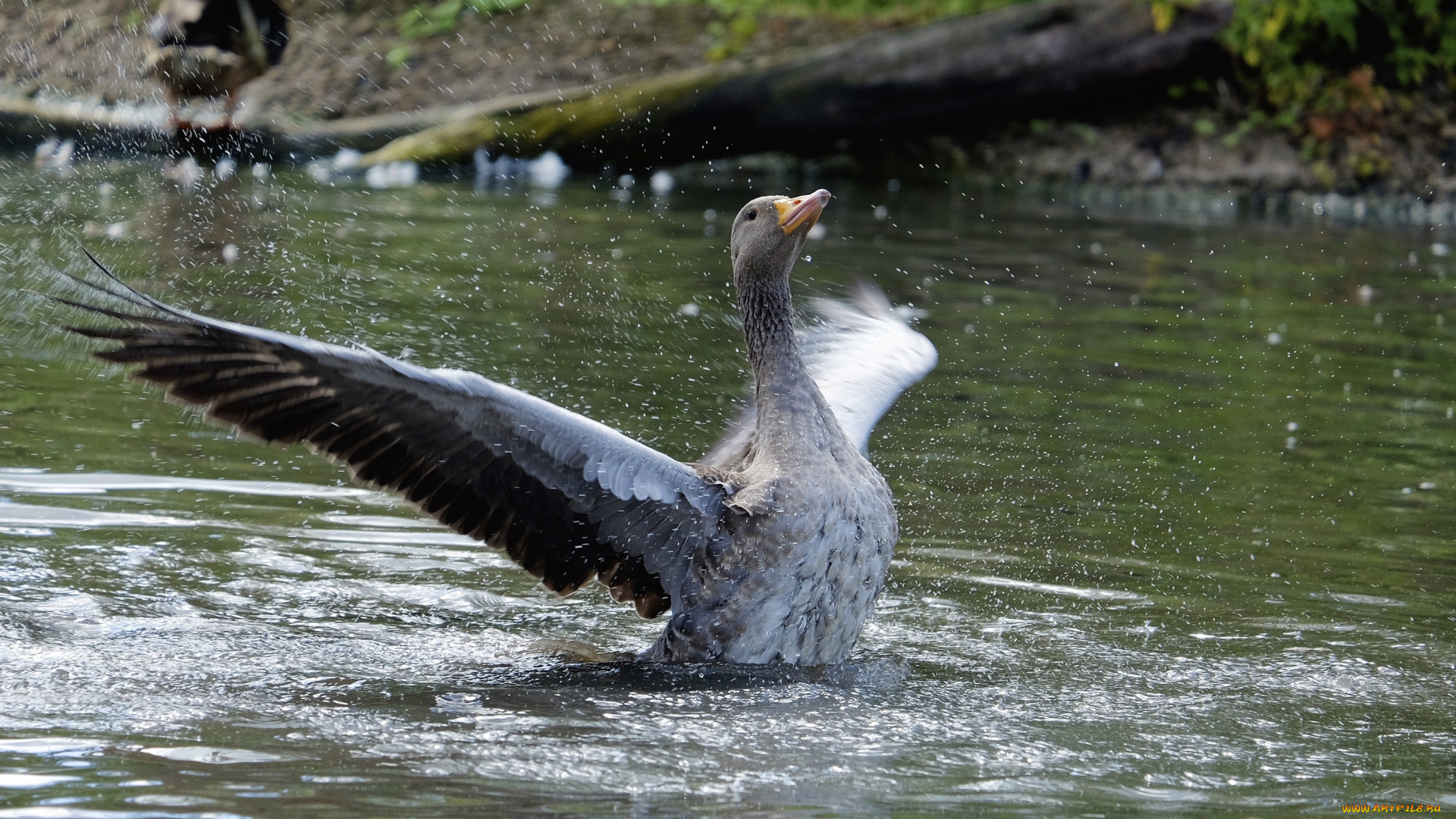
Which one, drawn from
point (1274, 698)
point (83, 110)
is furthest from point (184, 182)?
point (1274, 698)

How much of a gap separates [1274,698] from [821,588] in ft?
4.60

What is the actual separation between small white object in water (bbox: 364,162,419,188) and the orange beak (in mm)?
10849

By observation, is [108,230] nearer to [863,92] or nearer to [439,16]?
[863,92]

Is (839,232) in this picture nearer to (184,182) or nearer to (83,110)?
(184,182)

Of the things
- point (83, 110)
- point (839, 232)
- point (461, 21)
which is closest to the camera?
point (839, 232)

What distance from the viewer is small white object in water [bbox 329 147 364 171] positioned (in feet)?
51.6

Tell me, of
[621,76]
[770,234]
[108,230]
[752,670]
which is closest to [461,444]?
[752,670]

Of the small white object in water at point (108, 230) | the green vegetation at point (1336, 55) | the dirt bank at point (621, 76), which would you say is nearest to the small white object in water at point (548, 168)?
the dirt bank at point (621, 76)

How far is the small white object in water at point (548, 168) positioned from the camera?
52.9 feet

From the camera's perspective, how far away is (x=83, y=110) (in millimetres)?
16281

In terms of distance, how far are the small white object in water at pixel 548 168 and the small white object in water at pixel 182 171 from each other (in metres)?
3.25

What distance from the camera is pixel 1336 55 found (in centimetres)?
1767

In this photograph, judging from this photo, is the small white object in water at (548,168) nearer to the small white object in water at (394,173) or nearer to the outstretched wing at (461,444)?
the small white object in water at (394,173)

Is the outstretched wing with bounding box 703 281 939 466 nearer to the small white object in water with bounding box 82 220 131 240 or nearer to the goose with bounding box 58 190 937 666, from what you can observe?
the goose with bounding box 58 190 937 666
